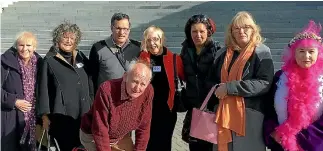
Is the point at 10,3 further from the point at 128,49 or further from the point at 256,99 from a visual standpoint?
the point at 256,99

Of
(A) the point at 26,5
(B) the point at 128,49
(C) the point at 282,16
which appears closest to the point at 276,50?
(C) the point at 282,16

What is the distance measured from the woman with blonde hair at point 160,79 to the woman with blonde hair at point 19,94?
41.5 inches

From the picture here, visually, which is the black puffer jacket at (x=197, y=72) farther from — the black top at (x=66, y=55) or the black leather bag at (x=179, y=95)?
the black top at (x=66, y=55)

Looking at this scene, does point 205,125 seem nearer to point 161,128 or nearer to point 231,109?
point 231,109

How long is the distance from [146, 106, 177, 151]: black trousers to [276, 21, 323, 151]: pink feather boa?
4.03 ft

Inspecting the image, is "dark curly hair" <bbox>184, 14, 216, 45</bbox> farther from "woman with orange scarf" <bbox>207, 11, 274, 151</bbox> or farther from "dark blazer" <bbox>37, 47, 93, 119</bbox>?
"dark blazer" <bbox>37, 47, 93, 119</bbox>

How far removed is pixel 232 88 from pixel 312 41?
2.33 ft

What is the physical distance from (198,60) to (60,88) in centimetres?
128

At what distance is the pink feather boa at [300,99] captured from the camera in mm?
3713

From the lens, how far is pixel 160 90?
460 cm

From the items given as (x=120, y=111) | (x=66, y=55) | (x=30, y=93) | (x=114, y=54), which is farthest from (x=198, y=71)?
(x=30, y=93)

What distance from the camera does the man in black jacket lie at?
4.56 metres

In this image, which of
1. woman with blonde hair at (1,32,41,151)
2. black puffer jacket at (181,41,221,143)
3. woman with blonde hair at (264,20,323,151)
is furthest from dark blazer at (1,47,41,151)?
woman with blonde hair at (264,20,323,151)

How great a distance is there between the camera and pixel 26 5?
17.7 meters
